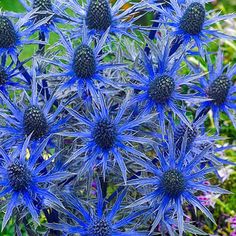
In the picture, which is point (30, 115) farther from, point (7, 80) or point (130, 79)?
point (130, 79)

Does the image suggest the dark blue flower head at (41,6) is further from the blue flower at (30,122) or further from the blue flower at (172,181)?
the blue flower at (172,181)

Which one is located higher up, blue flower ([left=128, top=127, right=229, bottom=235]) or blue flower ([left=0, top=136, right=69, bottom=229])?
blue flower ([left=0, top=136, right=69, bottom=229])

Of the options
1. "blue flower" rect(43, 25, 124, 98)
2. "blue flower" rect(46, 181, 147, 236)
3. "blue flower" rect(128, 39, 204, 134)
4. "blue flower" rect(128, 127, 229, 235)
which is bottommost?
"blue flower" rect(46, 181, 147, 236)

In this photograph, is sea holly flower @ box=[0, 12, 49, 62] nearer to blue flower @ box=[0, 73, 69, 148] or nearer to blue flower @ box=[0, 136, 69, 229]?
blue flower @ box=[0, 73, 69, 148]

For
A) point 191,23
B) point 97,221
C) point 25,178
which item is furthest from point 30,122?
point 191,23

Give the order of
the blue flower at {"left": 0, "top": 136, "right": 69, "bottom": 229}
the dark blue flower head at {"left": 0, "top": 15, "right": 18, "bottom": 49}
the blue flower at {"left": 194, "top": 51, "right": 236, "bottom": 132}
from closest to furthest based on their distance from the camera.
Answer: the blue flower at {"left": 0, "top": 136, "right": 69, "bottom": 229}, the dark blue flower head at {"left": 0, "top": 15, "right": 18, "bottom": 49}, the blue flower at {"left": 194, "top": 51, "right": 236, "bottom": 132}

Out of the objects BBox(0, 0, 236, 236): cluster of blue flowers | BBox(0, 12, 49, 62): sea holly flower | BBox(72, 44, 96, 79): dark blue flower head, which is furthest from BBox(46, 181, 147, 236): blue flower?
BBox(0, 12, 49, 62): sea holly flower

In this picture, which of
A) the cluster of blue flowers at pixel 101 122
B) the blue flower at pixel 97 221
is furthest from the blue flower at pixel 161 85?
the blue flower at pixel 97 221

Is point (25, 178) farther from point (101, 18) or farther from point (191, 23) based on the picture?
point (191, 23)

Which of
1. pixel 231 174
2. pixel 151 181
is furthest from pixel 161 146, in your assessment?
pixel 231 174
